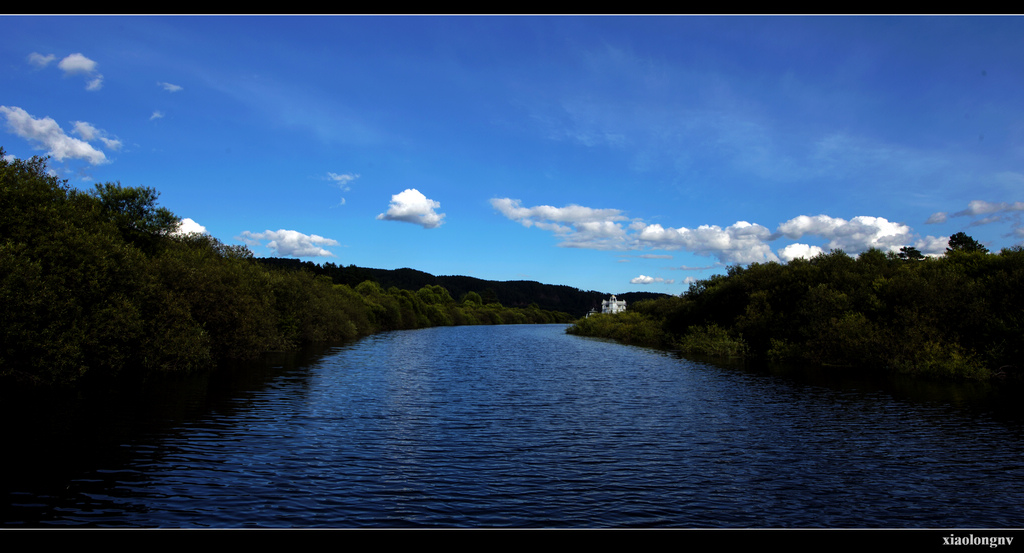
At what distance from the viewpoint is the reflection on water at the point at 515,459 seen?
39.9ft

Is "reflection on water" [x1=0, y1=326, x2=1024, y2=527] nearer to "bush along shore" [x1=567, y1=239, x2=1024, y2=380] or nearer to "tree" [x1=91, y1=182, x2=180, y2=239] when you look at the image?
"bush along shore" [x1=567, y1=239, x2=1024, y2=380]

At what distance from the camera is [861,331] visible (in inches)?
1671

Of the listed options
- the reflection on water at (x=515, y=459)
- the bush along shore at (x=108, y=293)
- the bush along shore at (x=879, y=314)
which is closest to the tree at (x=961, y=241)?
the bush along shore at (x=879, y=314)

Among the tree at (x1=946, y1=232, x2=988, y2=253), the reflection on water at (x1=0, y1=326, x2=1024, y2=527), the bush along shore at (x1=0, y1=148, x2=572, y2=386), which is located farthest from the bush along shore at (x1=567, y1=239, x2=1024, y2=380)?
the bush along shore at (x1=0, y1=148, x2=572, y2=386)

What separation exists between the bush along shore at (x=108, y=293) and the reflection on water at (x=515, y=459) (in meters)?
4.42

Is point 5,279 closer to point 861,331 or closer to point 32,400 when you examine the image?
point 32,400

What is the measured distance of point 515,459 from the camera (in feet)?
54.9

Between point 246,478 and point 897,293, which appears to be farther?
point 897,293

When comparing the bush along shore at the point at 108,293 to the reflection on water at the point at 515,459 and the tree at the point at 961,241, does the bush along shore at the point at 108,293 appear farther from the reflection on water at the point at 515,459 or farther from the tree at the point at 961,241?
the tree at the point at 961,241

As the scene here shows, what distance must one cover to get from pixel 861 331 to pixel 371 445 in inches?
1557

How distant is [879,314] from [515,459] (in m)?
39.2

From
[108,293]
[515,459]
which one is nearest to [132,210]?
[108,293]

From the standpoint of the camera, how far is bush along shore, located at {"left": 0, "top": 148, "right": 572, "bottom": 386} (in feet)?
87.6
